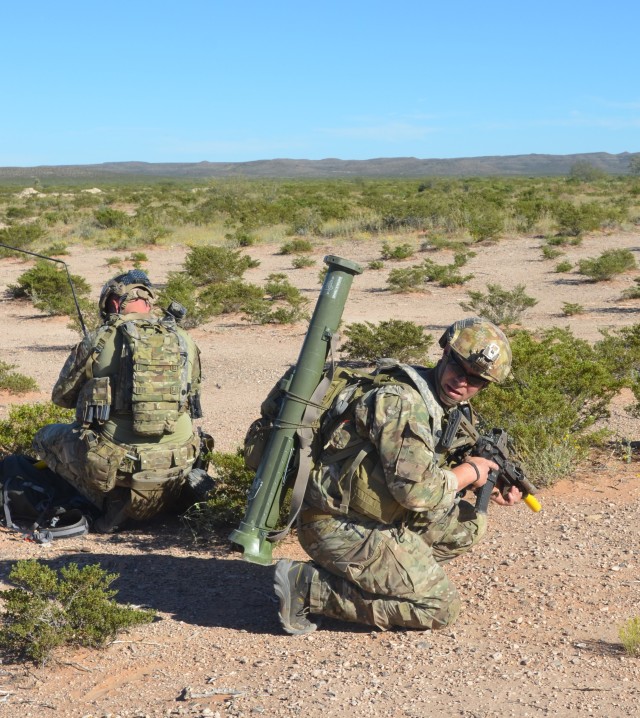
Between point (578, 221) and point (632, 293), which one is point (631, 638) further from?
point (578, 221)

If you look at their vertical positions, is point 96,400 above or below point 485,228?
above

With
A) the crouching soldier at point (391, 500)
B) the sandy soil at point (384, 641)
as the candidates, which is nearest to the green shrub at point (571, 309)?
the sandy soil at point (384, 641)

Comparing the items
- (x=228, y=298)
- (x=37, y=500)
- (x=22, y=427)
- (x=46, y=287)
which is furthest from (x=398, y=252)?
(x=37, y=500)

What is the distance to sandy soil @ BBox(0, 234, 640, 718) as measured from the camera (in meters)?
3.29

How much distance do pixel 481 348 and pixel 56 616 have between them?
6.60ft

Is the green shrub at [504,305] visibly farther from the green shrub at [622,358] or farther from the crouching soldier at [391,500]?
A: the crouching soldier at [391,500]

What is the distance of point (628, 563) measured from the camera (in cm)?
455

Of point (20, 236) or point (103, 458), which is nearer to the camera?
point (103, 458)

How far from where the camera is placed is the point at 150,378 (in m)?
4.89

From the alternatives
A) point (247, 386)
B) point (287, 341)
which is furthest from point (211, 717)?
point (287, 341)

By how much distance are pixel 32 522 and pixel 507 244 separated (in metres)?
16.6

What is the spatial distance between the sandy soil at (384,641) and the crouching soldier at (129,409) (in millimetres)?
339

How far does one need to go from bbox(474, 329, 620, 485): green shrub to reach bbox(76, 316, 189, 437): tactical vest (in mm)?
2099

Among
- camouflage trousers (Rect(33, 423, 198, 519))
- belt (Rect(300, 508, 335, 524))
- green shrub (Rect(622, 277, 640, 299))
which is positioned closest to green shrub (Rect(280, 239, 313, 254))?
green shrub (Rect(622, 277, 640, 299))
